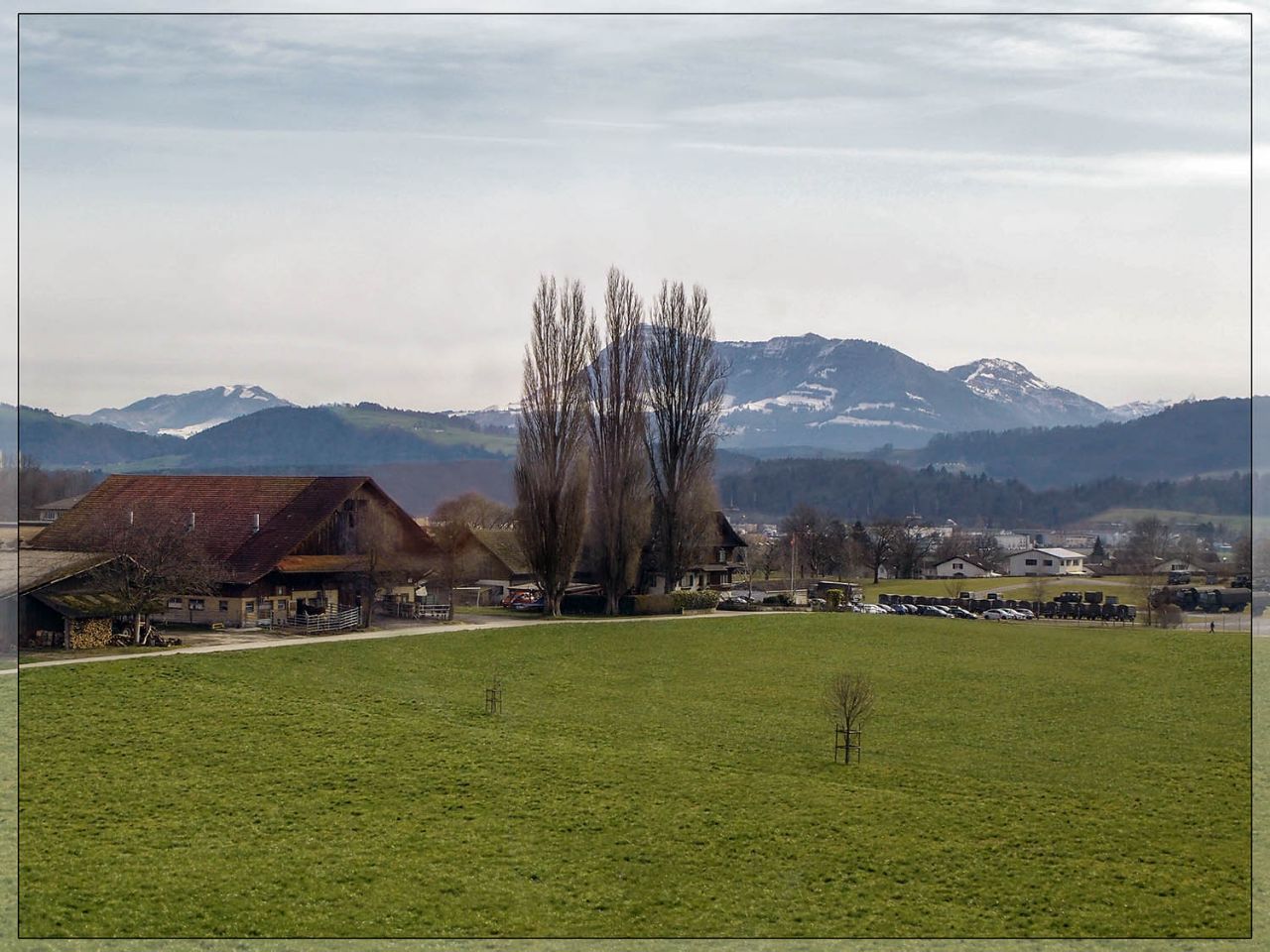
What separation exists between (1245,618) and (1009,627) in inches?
653

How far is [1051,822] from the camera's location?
72.7 ft

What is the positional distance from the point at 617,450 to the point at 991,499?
13265 cm

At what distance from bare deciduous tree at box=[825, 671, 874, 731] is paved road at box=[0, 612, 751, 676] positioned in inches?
491

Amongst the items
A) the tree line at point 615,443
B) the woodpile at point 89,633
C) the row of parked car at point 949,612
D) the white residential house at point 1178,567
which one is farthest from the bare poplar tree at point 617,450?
the white residential house at point 1178,567

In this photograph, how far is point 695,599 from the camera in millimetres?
49312

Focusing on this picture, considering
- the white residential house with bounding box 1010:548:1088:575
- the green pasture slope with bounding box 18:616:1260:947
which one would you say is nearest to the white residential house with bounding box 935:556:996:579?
the white residential house with bounding box 1010:548:1088:575

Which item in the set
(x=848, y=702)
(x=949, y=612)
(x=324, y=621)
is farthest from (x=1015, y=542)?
(x=848, y=702)

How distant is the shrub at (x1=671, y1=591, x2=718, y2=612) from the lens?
48750 millimetres

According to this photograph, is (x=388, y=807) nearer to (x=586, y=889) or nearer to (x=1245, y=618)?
(x=586, y=889)

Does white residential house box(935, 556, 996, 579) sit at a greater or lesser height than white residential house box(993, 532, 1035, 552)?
lesser

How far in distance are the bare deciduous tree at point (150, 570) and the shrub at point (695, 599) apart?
17.7 metres

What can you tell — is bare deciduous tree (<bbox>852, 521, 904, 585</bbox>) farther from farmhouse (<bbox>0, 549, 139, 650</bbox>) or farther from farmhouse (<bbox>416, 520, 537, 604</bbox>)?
farmhouse (<bbox>0, 549, 139, 650</bbox>)

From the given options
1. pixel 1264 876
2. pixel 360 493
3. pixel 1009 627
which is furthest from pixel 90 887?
pixel 1009 627

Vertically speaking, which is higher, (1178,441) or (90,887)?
(1178,441)
